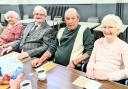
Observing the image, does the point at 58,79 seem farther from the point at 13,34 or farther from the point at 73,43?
the point at 13,34

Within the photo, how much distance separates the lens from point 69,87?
143cm

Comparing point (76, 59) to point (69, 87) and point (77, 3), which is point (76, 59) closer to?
point (69, 87)

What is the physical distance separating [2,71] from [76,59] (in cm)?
Answer: 85

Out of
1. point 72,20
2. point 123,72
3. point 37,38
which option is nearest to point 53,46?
point 37,38

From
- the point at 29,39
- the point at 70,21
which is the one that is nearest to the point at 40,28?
the point at 29,39

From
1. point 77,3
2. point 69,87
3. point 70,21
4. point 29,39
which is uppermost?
point 77,3

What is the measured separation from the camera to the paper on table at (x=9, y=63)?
5.91 ft

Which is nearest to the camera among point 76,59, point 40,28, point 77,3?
point 76,59

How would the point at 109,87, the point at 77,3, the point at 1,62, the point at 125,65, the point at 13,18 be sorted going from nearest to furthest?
the point at 109,87 → the point at 125,65 → the point at 1,62 → the point at 13,18 → the point at 77,3

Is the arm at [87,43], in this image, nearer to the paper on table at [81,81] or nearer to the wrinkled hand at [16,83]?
the paper on table at [81,81]

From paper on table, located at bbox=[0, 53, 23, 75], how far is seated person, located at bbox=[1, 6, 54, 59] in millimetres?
211

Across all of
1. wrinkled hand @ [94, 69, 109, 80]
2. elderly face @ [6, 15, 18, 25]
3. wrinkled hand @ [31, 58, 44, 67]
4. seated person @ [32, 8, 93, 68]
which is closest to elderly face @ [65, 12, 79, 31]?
seated person @ [32, 8, 93, 68]

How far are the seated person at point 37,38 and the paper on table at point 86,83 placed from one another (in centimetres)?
104

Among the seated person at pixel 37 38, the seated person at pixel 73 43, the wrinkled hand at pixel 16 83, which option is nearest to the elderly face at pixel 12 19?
the seated person at pixel 37 38
